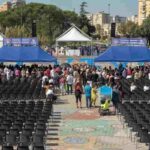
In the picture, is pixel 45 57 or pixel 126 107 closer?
pixel 126 107

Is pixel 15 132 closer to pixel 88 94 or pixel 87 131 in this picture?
pixel 87 131

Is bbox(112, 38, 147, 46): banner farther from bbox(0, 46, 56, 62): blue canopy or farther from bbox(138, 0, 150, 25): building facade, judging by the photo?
bbox(138, 0, 150, 25): building facade

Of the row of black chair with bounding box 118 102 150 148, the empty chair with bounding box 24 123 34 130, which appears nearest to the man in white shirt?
the row of black chair with bounding box 118 102 150 148

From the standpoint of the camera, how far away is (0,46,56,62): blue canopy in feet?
120

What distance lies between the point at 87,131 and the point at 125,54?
1652 centimetres

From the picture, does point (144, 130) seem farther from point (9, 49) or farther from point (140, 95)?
point (9, 49)

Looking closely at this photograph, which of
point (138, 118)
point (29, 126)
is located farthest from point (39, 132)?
point (138, 118)

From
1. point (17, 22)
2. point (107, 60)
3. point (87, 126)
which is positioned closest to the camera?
point (87, 126)

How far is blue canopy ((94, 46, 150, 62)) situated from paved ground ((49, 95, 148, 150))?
9.12 meters

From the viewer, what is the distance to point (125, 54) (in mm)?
36938

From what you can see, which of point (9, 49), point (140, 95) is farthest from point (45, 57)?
point (140, 95)

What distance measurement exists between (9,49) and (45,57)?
2721 millimetres

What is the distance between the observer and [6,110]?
2106 cm

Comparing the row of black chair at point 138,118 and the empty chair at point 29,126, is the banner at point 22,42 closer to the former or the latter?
the row of black chair at point 138,118
